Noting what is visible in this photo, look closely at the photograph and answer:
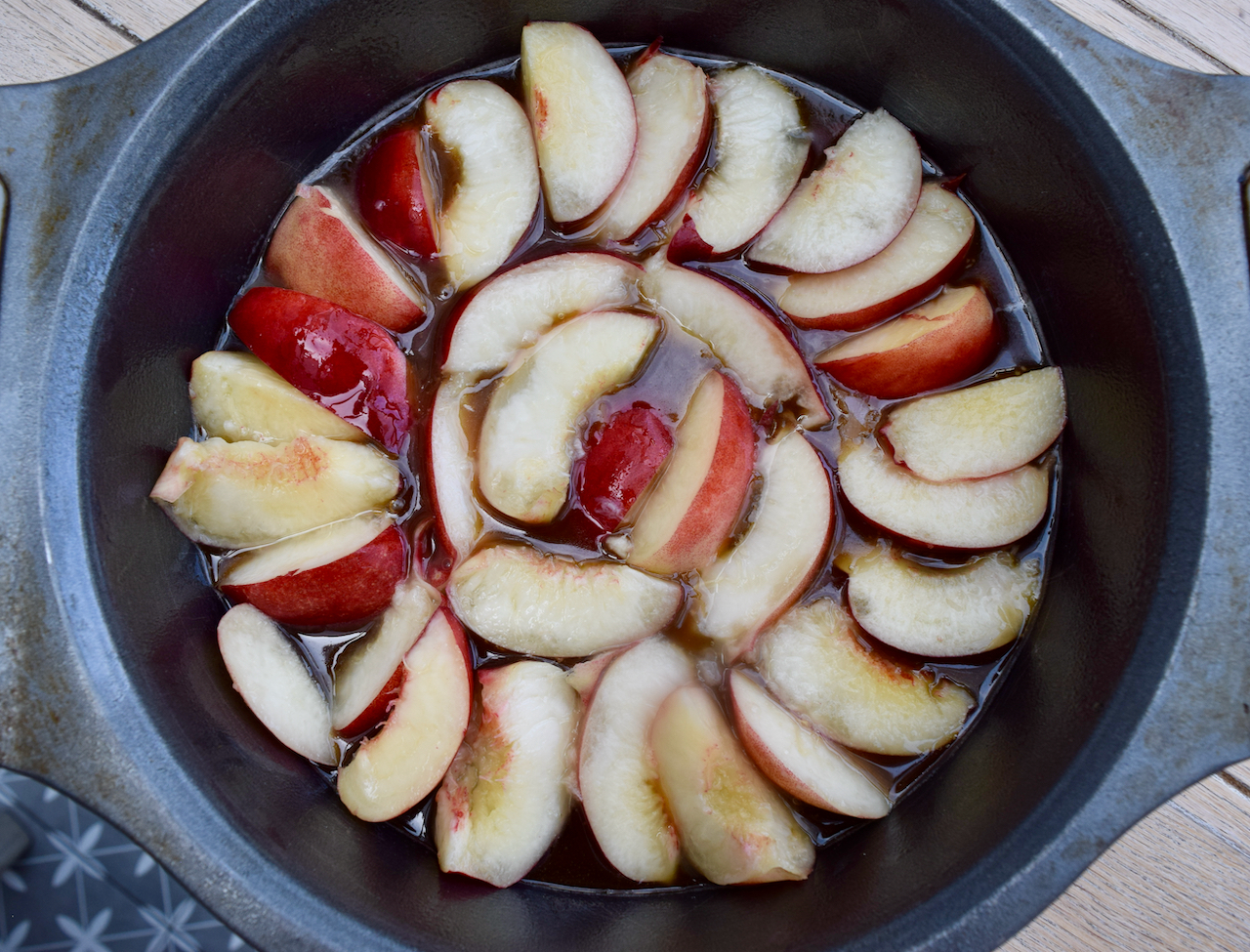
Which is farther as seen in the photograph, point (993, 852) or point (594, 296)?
point (594, 296)

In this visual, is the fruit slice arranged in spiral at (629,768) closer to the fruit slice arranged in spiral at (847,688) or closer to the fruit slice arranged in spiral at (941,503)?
the fruit slice arranged in spiral at (847,688)

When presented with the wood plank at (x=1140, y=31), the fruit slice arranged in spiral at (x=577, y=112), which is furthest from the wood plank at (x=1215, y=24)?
the fruit slice arranged in spiral at (x=577, y=112)

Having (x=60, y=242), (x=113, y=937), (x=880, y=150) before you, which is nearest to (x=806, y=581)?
(x=880, y=150)

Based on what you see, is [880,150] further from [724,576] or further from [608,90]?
[724,576]

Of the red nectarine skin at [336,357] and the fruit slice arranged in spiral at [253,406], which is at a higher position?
the red nectarine skin at [336,357]

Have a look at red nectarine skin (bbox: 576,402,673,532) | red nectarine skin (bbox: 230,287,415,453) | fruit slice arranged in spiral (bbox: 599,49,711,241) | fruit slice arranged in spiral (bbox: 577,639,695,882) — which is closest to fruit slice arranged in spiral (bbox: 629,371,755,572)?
red nectarine skin (bbox: 576,402,673,532)

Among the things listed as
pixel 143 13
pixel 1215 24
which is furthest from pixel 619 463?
pixel 1215 24

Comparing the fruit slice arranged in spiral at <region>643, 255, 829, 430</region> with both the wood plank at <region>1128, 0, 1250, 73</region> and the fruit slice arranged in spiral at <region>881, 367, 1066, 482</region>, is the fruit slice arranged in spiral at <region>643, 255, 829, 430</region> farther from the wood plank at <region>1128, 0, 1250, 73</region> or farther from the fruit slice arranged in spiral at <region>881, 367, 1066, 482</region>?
the wood plank at <region>1128, 0, 1250, 73</region>
